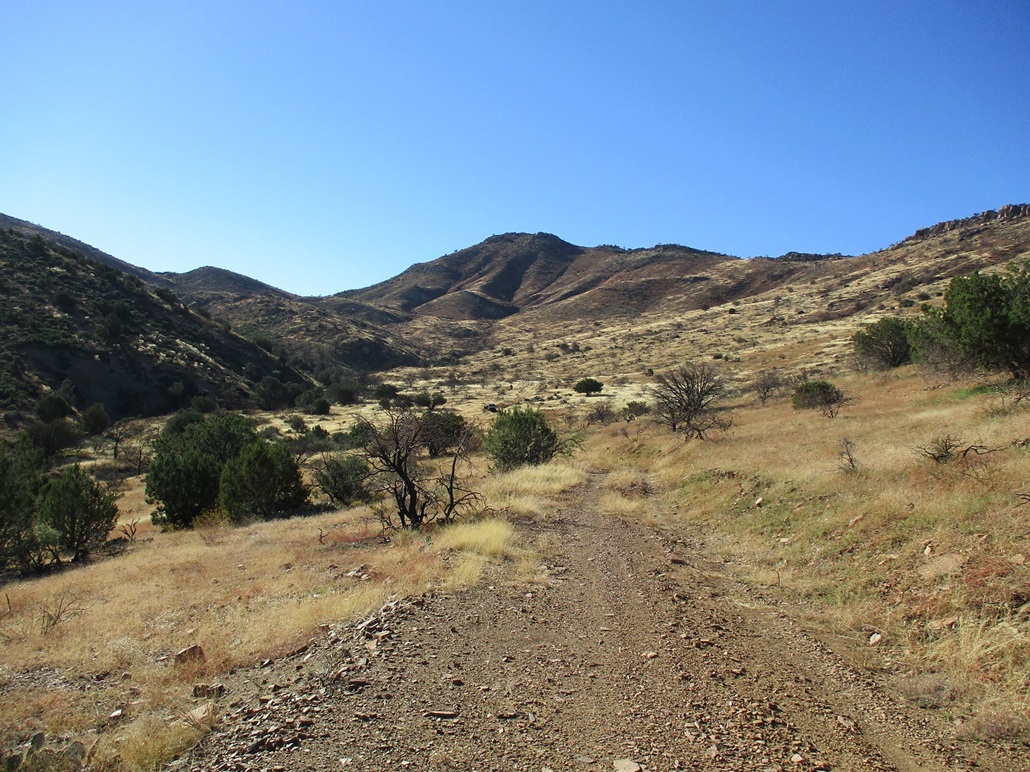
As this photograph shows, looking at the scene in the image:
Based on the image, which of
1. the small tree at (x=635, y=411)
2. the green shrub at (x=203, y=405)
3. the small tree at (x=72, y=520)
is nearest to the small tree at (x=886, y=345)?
the small tree at (x=635, y=411)

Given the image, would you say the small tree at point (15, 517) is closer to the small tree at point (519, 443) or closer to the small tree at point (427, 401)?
the small tree at point (519, 443)

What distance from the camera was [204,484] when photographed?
22312 mm

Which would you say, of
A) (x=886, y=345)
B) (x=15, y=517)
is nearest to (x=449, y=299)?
(x=886, y=345)

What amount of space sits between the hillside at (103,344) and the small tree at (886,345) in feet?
176

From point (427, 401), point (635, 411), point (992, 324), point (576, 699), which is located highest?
point (992, 324)

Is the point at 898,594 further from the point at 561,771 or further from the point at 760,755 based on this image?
the point at 561,771

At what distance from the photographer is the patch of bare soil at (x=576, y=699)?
165 inches

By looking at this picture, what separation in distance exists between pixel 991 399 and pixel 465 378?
209ft

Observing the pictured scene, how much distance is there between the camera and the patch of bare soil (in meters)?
4.20

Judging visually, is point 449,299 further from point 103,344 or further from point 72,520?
point 72,520

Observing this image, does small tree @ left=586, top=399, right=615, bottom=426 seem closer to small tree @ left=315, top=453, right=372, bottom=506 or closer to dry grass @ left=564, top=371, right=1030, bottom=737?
dry grass @ left=564, top=371, right=1030, bottom=737

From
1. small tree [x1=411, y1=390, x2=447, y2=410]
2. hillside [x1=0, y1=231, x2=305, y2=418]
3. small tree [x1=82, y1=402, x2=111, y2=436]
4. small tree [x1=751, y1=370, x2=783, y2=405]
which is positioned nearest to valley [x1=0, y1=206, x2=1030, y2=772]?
small tree [x1=751, y1=370, x2=783, y2=405]

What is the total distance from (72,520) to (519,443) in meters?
15.3

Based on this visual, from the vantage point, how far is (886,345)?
1314 inches
